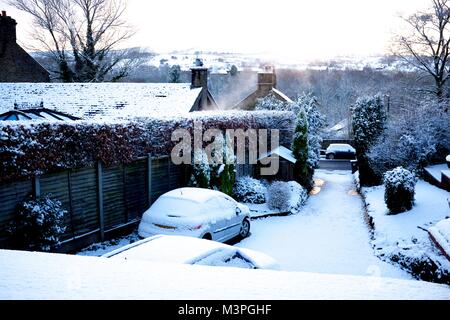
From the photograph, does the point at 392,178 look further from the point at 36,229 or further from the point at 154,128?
the point at 36,229

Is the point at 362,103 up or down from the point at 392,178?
up

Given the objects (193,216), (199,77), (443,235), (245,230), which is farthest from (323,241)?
(199,77)

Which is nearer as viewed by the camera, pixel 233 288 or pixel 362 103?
pixel 233 288

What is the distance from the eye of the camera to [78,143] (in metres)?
9.87

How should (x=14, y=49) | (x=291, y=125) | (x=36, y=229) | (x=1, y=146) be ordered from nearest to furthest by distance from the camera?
(x=1, y=146) < (x=36, y=229) < (x=291, y=125) < (x=14, y=49)

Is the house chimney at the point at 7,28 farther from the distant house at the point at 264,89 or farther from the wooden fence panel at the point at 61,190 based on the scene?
the wooden fence panel at the point at 61,190

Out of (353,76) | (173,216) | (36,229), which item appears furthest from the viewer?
(353,76)

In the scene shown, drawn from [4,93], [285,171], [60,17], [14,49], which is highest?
[60,17]

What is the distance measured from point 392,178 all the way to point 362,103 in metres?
8.98

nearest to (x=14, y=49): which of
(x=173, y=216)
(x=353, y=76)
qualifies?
(x=173, y=216)

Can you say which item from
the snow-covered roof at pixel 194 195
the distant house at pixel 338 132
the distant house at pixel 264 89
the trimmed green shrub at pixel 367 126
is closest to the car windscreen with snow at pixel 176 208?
the snow-covered roof at pixel 194 195

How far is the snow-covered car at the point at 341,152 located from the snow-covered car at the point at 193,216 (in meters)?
27.5

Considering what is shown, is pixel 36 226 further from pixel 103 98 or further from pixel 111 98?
pixel 103 98

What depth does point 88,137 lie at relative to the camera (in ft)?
33.3
